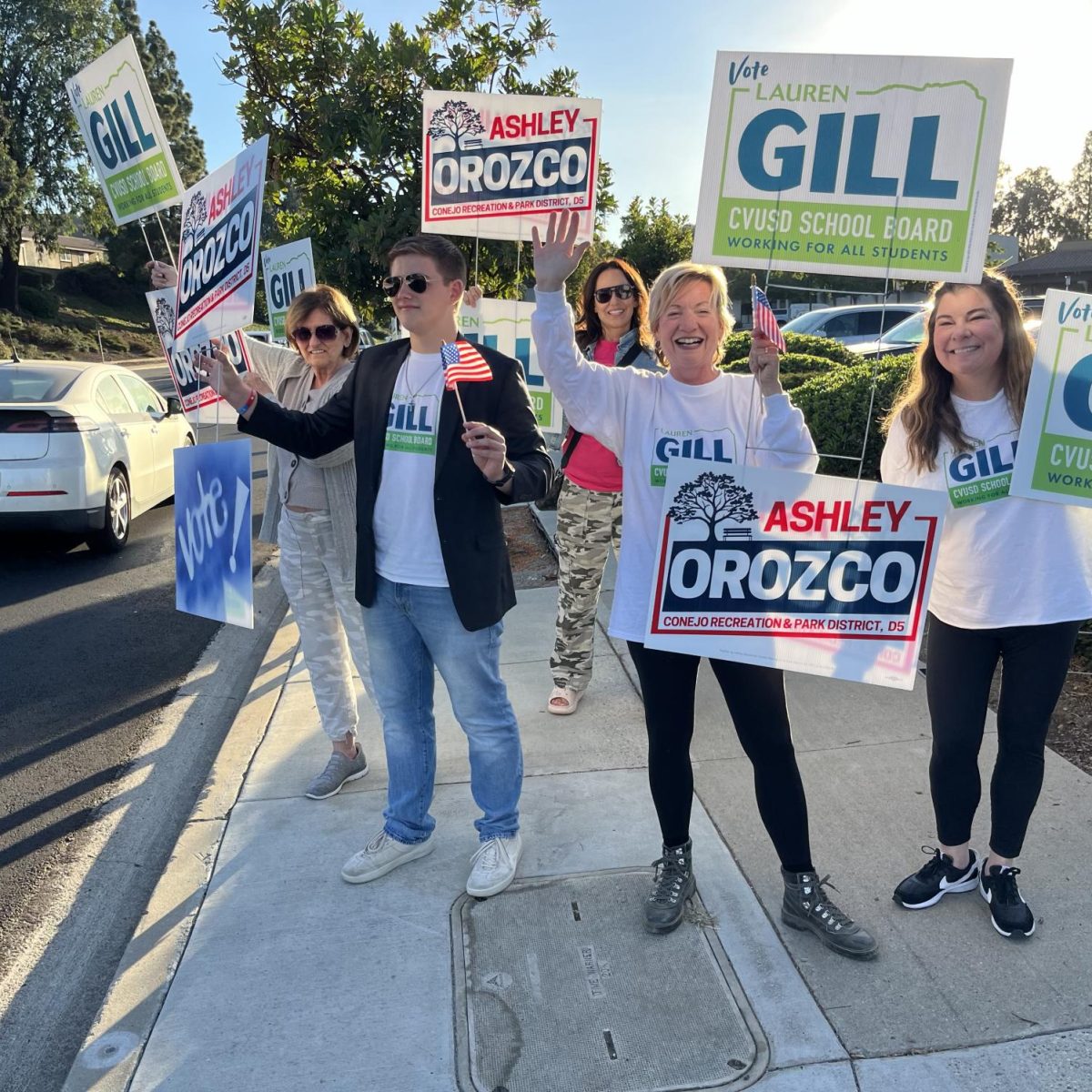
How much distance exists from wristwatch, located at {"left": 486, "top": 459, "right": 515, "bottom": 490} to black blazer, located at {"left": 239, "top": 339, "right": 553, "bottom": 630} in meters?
0.02

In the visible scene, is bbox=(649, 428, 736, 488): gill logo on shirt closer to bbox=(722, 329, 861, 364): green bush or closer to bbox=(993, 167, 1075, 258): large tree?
bbox=(722, 329, 861, 364): green bush

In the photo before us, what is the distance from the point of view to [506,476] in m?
2.71

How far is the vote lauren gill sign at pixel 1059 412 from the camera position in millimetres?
2525

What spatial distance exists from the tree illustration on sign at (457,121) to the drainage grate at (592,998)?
12.2ft

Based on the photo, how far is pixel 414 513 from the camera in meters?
2.89

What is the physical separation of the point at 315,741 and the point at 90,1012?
1.64m

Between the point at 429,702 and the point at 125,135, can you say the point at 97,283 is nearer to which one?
the point at 125,135

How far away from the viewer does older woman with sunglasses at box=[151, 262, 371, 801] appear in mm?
3619

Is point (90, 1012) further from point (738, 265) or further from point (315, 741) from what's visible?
point (738, 265)

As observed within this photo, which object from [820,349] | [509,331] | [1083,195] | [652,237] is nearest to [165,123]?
[652,237]

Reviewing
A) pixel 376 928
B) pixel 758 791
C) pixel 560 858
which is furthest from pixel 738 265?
pixel 376 928

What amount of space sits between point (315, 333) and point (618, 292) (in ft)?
4.30

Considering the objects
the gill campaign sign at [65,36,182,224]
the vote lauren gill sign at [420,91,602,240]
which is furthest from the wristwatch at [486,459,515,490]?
the vote lauren gill sign at [420,91,602,240]

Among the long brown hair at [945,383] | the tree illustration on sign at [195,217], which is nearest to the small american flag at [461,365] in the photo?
the long brown hair at [945,383]
